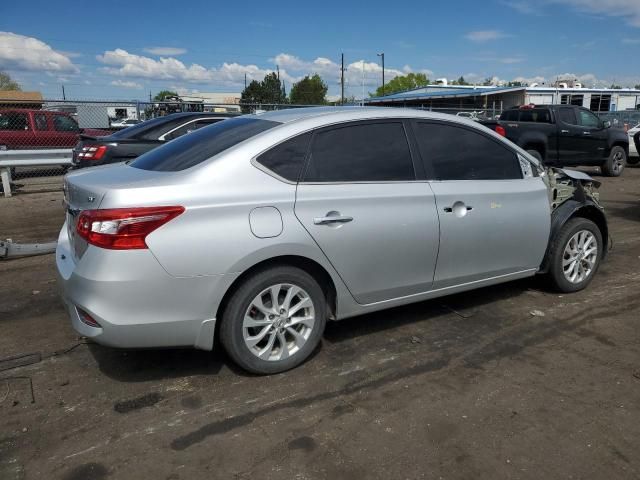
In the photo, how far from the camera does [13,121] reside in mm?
14562

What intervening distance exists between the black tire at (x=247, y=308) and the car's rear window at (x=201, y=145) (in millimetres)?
839

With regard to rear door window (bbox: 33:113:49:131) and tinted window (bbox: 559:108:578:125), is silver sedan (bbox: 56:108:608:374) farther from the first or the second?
rear door window (bbox: 33:113:49:131)

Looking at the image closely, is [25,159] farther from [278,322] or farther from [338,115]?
[278,322]

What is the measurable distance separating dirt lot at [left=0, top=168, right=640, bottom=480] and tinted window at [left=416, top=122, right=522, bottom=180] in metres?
1.18

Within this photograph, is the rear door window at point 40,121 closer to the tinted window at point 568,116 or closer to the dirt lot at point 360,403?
the dirt lot at point 360,403

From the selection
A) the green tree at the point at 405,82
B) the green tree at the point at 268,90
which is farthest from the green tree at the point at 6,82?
the green tree at the point at 405,82

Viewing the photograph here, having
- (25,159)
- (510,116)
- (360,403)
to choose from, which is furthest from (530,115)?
(360,403)

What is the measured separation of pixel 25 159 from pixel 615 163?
47.4 feet

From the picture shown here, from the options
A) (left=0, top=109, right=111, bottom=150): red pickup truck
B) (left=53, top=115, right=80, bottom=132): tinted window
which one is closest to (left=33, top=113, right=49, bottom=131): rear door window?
(left=0, top=109, right=111, bottom=150): red pickup truck

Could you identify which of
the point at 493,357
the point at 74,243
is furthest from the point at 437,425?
the point at 74,243

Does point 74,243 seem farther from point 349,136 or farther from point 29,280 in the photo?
point 29,280

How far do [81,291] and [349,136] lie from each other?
6.43 ft

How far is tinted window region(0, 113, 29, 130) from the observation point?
47.2 ft

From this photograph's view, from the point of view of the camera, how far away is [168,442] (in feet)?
9.23
